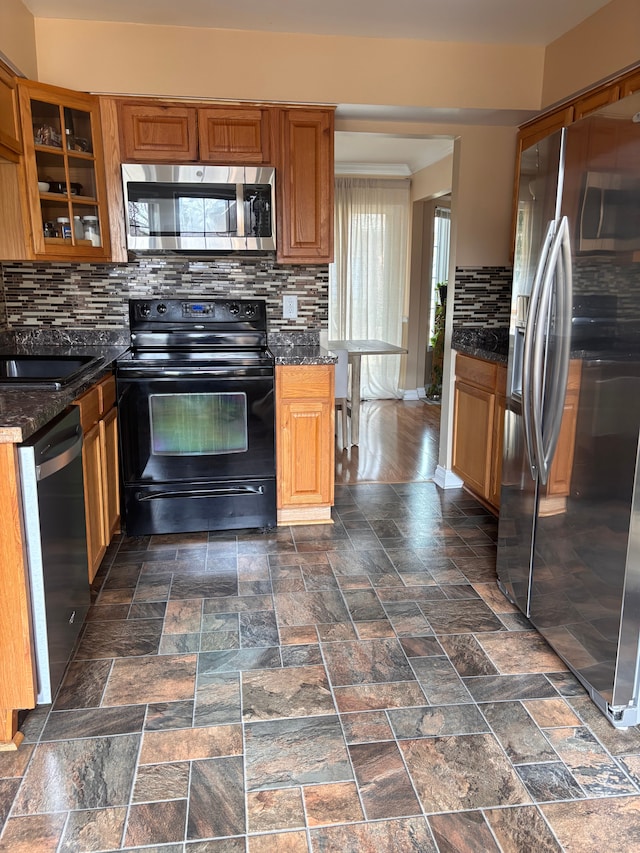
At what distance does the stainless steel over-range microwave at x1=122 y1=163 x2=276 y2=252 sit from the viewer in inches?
129

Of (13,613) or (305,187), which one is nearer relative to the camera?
(13,613)

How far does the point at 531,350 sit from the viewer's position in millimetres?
2207

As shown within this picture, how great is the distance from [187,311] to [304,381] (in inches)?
33.2

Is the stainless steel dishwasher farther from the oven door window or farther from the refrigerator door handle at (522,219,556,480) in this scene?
the refrigerator door handle at (522,219,556,480)

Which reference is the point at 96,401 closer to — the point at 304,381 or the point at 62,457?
the point at 62,457

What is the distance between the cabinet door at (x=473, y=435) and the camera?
3584 millimetres

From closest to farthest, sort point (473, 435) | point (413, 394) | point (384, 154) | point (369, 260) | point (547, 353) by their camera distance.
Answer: point (547, 353), point (473, 435), point (384, 154), point (369, 260), point (413, 394)

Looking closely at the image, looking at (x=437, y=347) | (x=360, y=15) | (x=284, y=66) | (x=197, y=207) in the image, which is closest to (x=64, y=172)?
(x=197, y=207)

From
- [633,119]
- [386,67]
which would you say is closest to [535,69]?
[386,67]

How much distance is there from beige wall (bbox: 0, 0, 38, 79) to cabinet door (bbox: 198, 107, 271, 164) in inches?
32.0

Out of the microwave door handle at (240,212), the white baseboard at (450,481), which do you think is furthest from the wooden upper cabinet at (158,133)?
the white baseboard at (450,481)

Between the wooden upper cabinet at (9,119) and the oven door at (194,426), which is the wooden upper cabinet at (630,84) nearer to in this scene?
the oven door at (194,426)

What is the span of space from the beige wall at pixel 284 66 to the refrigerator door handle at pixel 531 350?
5.60ft

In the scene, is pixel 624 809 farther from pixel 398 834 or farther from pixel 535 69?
pixel 535 69
